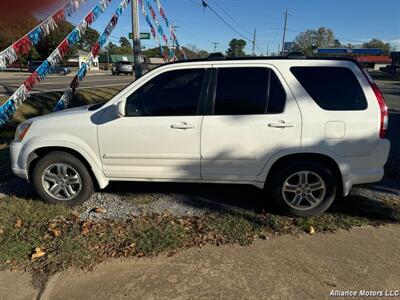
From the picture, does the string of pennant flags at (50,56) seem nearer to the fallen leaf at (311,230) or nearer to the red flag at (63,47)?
the red flag at (63,47)

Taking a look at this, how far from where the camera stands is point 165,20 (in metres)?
16.4

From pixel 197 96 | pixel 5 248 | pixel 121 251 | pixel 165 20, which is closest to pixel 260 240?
pixel 121 251

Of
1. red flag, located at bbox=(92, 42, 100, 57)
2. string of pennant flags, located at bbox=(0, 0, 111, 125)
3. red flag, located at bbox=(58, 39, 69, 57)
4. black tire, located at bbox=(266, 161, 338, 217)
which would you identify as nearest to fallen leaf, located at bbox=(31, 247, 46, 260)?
black tire, located at bbox=(266, 161, 338, 217)

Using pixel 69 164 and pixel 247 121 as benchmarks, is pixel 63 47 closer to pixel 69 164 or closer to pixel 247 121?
pixel 69 164

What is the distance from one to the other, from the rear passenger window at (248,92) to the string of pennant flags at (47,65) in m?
6.42

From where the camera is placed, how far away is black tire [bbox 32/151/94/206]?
4367mm

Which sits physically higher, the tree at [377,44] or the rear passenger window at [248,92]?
the tree at [377,44]

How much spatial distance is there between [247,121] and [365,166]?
4.46ft

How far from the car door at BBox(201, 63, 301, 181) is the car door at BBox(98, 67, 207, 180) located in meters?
0.18

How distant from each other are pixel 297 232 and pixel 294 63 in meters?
1.82

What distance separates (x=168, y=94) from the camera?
4168 mm

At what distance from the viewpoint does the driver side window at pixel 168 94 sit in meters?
4.12

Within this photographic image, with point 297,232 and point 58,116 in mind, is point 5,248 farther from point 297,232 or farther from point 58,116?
point 297,232

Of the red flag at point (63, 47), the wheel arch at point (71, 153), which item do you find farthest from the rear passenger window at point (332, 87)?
the red flag at point (63, 47)
